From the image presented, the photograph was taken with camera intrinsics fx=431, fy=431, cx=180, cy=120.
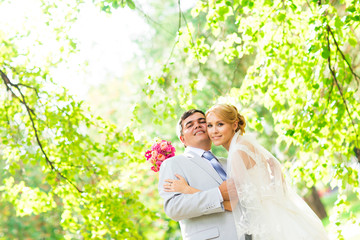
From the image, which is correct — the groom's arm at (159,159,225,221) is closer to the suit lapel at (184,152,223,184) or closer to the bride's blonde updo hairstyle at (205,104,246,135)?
the suit lapel at (184,152,223,184)

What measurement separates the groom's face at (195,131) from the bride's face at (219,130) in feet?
0.37

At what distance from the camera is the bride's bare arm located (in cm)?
255

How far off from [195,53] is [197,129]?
5.93ft

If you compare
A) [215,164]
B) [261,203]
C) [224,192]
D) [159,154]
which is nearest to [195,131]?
[215,164]

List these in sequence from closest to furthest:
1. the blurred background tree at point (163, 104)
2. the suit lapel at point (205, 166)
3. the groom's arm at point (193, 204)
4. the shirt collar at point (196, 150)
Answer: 1. the groom's arm at point (193, 204)
2. the suit lapel at point (205, 166)
3. the shirt collar at point (196, 150)
4. the blurred background tree at point (163, 104)

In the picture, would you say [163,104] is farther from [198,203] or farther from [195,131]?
[198,203]

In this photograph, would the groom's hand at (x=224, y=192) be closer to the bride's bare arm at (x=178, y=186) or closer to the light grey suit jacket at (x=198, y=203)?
the light grey suit jacket at (x=198, y=203)

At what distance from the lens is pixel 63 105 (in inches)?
221

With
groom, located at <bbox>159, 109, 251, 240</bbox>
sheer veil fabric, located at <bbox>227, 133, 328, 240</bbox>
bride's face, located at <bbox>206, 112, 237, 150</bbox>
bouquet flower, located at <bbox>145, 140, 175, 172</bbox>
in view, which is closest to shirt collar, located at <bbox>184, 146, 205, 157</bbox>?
groom, located at <bbox>159, 109, 251, 240</bbox>

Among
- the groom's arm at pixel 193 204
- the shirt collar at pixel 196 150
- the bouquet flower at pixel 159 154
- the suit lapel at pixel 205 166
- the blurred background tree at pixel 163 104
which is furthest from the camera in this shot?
the blurred background tree at pixel 163 104

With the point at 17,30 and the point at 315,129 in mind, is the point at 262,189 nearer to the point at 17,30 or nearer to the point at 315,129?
the point at 315,129

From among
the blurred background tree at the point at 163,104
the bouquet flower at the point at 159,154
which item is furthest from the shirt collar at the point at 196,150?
the blurred background tree at the point at 163,104

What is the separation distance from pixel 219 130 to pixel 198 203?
0.55 m

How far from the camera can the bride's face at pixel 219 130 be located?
2787mm
